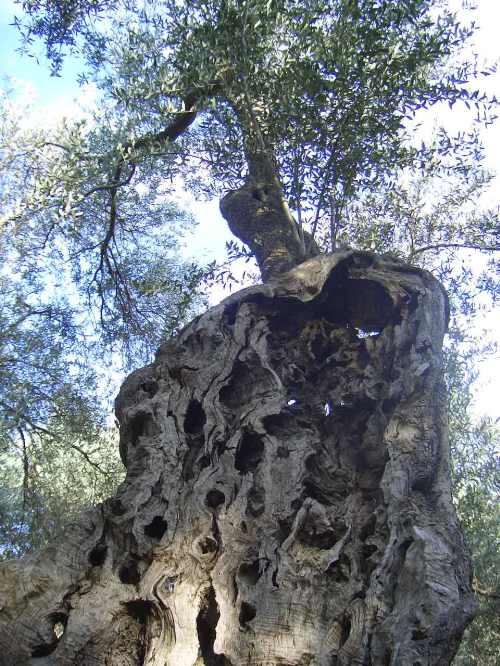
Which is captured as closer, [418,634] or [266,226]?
[418,634]

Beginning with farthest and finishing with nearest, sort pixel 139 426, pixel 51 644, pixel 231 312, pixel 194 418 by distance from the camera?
1. pixel 231 312
2. pixel 194 418
3. pixel 139 426
4. pixel 51 644

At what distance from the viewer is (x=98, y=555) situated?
3721mm

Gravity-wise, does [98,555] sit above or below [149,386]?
below

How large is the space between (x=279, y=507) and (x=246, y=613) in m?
0.81

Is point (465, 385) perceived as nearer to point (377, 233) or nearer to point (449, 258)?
point (449, 258)

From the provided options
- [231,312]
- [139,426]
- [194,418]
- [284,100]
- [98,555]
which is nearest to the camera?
[98,555]

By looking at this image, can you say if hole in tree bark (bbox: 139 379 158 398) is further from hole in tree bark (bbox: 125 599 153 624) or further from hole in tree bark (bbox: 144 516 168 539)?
hole in tree bark (bbox: 125 599 153 624)

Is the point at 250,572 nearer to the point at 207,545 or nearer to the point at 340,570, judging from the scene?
the point at 207,545

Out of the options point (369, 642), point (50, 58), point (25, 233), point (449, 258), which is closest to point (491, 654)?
point (449, 258)

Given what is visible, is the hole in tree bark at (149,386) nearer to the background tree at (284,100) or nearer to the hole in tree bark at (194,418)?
the hole in tree bark at (194,418)

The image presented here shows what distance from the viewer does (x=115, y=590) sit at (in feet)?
11.2

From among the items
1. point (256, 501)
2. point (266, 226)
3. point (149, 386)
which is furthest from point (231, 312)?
point (256, 501)

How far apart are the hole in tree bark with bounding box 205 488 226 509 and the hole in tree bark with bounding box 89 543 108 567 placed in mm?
664

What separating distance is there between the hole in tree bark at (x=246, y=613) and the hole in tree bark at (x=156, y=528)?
714mm
